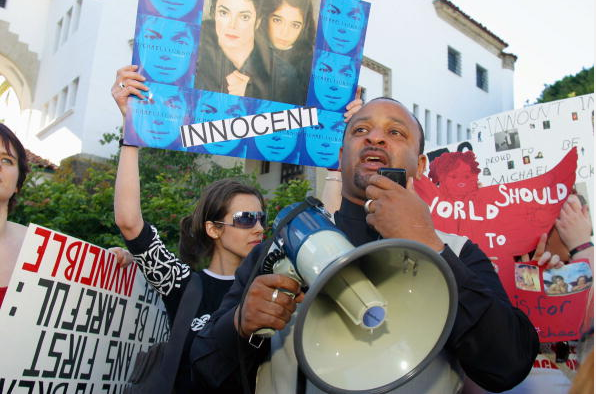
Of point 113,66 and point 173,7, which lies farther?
point 113,66

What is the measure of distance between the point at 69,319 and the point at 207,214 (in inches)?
31.8

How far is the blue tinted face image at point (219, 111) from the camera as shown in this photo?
87.7 inches

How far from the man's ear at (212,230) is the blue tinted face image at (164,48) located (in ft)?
2.48

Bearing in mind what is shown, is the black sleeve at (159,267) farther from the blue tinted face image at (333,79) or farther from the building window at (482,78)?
the building window at (482,78)

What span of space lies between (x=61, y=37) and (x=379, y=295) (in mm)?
17448

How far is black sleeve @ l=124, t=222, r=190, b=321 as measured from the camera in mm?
2164

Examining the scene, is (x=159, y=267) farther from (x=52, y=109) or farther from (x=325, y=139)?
(x=52, y=109)

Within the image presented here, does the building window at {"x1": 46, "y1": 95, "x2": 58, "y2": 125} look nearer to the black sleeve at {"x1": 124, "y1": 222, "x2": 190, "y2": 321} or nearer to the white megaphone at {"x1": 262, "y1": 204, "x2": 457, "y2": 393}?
the black sleeve at {"x1": 124, "y1": 222, "x2": 190, "y2": 321}

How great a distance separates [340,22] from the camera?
2459 millimetres

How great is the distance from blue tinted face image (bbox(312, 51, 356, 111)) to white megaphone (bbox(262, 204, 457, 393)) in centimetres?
122

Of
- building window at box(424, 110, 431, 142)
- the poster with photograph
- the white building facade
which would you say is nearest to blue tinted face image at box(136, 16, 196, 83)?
the poster with photograph

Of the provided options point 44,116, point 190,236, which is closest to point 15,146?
point 190,236

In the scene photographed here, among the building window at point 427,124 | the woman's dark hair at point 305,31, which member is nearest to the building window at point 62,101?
the building window at point 427,124

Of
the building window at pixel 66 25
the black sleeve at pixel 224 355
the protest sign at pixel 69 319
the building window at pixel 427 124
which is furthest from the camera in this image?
the building window at pixel 427 124
